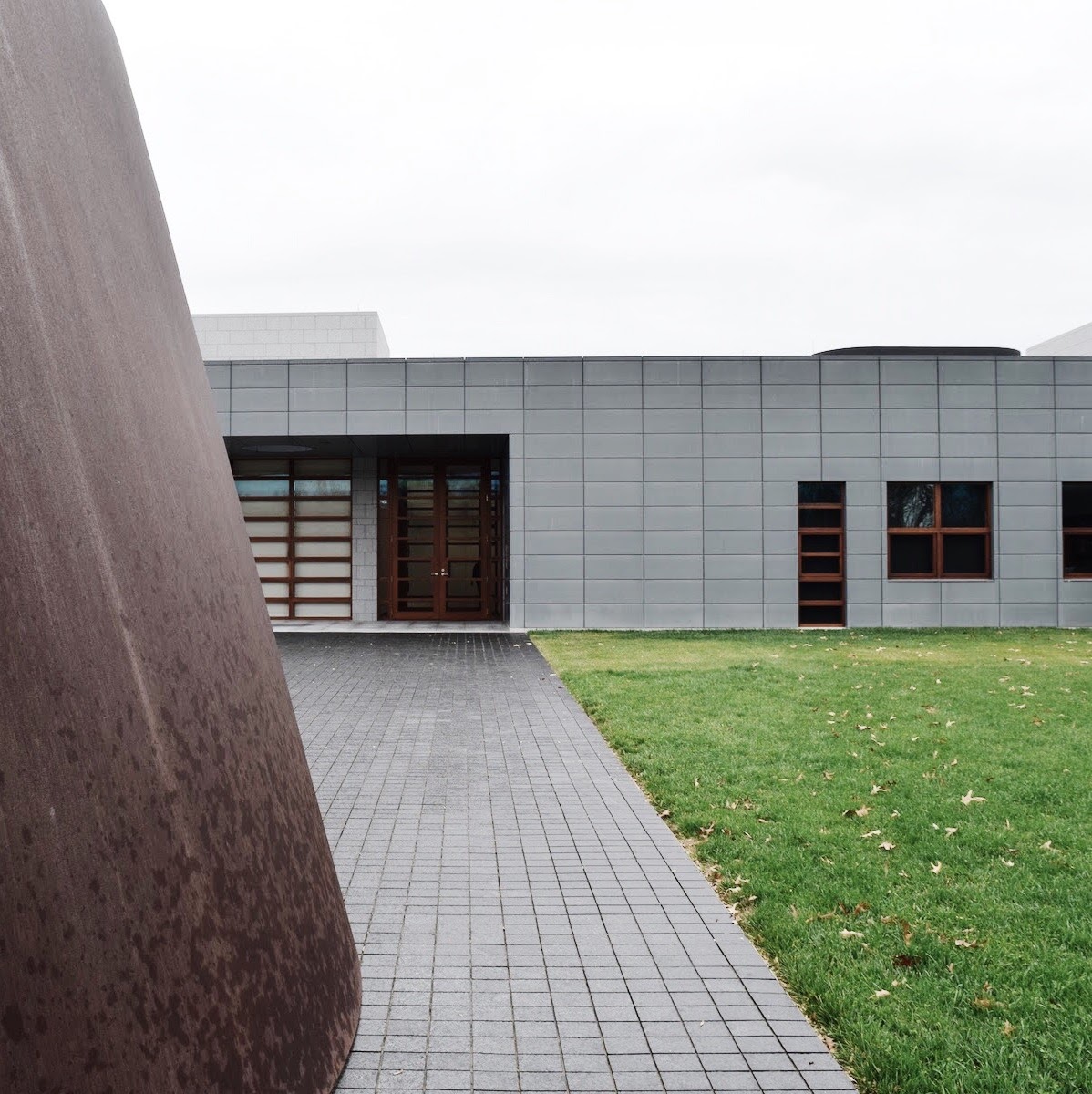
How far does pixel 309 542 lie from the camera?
73.7ft

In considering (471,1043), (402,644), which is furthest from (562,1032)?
(402,644)

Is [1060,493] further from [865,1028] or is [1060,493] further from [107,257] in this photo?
[107,257]

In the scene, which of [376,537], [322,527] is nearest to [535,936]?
[376,537]

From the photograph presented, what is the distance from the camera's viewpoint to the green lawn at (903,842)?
10.7ft

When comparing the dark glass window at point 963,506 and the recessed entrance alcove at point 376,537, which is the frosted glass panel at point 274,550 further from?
the dark glass window at point 963,506

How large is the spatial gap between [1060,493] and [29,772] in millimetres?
21885

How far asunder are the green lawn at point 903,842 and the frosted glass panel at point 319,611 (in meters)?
11.9

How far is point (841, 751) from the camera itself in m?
7.71

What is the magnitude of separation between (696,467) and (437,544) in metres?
6.82

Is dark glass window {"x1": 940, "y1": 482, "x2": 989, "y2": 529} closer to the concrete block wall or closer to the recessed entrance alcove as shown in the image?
the concrete block wall

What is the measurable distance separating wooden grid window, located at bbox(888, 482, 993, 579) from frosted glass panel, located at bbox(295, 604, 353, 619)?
42.9ft

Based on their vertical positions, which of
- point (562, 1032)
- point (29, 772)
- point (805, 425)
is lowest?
point (562, 1032)

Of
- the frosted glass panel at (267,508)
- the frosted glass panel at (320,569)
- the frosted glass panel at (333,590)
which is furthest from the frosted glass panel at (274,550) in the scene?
the frosted glass panel at (333,590)

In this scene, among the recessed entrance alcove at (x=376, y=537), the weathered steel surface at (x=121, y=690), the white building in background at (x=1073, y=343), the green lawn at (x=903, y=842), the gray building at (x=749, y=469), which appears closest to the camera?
the weathered steel surface at (x=121, y=690)
